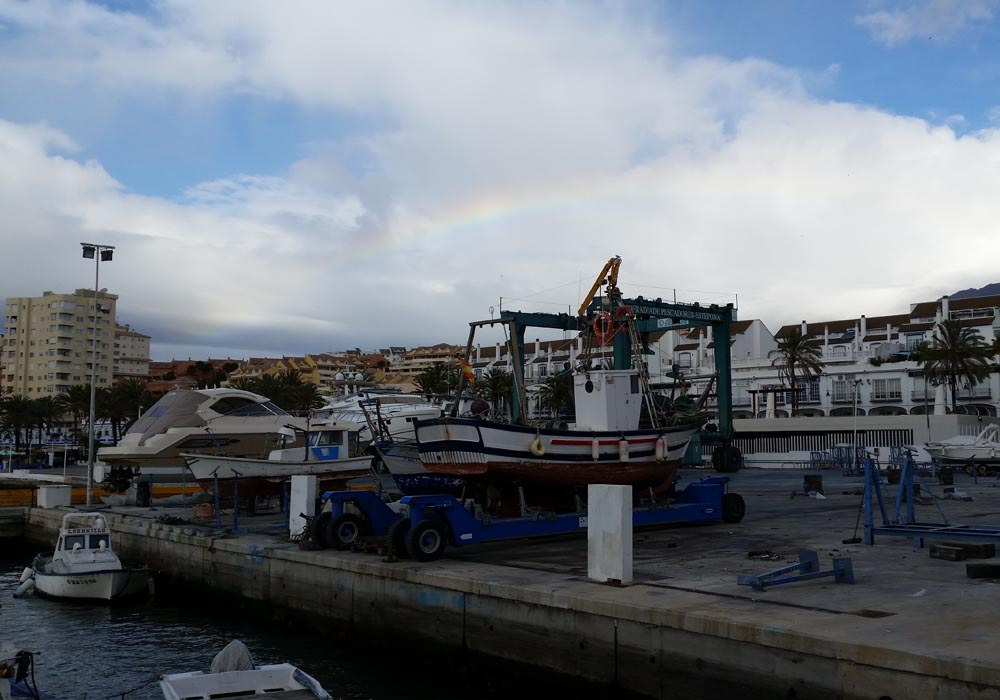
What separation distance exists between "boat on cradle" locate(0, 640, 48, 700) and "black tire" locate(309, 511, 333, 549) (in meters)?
Answer: 7.59

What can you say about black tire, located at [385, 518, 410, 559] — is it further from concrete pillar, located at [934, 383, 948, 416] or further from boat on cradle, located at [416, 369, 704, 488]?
concrete pillar, located at [934, 383, 948, 416]

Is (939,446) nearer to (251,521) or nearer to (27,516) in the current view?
(251,521)

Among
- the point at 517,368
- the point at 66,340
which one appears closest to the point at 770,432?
the point at 517,368

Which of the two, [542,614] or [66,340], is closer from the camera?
[542,614]

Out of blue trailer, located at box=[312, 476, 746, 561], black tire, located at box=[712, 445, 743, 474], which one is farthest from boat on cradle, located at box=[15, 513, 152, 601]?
black tire, located at box=[712, 445, 743, 474]

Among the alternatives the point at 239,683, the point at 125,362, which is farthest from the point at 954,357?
the point at 125,362

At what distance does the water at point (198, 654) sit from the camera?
12227 millimetres

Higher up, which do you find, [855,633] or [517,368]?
[517,368]

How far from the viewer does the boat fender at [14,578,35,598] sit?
20.4 meters

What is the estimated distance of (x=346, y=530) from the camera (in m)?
17.4

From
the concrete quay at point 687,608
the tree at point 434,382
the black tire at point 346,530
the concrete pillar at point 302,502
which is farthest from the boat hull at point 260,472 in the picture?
the tree at point 434,382

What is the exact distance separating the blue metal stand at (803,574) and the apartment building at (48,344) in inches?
6374

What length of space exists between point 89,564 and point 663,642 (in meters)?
15.5

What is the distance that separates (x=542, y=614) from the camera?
1155 centimetres
